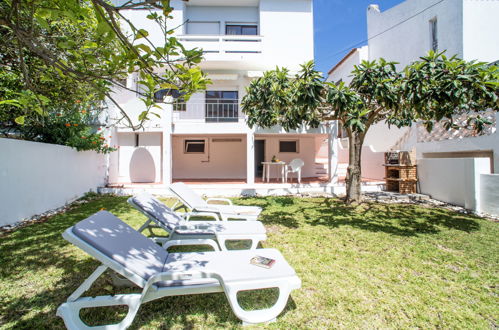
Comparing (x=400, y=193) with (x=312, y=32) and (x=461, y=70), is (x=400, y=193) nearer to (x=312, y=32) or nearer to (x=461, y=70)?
(x=461, y=70)

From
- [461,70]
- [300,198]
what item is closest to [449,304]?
[461,70]

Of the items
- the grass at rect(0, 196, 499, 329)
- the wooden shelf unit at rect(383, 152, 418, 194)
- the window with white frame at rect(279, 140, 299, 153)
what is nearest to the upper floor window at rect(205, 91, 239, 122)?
the window with white frame at rect(279, 140, 299, 153)

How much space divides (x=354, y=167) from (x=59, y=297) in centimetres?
862

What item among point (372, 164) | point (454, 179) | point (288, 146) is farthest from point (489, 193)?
point (288, 146)

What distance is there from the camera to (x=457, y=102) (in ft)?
16.5

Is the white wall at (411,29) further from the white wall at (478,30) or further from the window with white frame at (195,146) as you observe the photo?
the window with white frame at (195,146)

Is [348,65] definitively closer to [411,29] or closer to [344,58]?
[344,58]

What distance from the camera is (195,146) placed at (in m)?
16.3

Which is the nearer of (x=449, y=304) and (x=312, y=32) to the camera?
(x=449, y=304)

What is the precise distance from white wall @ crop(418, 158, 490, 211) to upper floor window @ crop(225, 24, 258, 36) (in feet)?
41.1

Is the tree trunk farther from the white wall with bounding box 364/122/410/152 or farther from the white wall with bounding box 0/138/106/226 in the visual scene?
the white wall with bounding box 0/138/106/226

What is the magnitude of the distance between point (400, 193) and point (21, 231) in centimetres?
1339

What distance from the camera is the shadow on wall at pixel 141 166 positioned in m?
13.7

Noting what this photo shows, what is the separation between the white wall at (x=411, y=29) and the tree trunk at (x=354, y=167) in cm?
762
